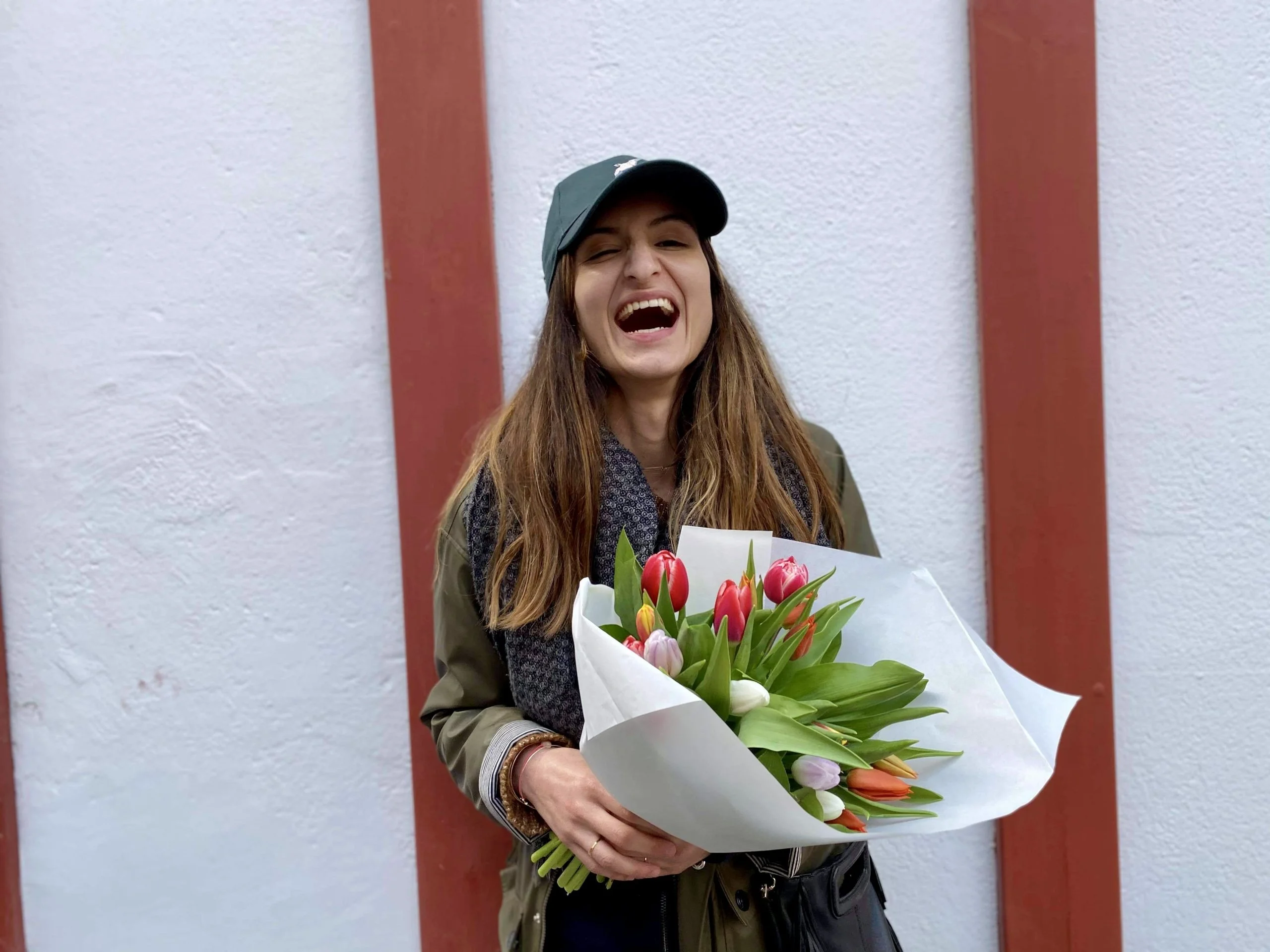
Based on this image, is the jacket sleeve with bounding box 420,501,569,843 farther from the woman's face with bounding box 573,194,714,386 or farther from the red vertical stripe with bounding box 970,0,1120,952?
the red vertical stripe with bounding box 970,0,1120,952

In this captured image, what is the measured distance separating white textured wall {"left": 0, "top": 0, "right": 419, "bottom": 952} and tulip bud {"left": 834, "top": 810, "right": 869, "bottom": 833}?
118 centimetres

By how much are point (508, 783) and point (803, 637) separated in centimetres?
55

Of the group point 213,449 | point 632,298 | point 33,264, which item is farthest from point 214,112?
point 632,298

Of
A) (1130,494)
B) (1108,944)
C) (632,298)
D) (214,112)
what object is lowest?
(1108,944)

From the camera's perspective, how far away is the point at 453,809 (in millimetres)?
1821

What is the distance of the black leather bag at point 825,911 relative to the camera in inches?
49.4

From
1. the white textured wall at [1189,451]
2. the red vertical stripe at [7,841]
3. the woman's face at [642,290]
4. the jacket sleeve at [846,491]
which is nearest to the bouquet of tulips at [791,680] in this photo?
the woman's face at [642,290]

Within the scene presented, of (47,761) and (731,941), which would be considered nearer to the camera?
(731,941)

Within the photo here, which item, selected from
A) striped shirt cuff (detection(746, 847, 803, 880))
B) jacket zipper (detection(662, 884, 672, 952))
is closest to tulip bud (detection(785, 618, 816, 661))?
striped shirt cuff (detection(746, 847, 803, 880))

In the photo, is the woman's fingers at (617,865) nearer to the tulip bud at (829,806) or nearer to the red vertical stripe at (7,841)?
the tulip bud at (829,806)

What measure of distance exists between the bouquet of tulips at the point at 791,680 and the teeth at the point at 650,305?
49 cm

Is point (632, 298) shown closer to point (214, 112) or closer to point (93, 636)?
point (214, 112)

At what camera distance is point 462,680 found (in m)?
1.48

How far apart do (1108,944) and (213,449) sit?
2196 mm
